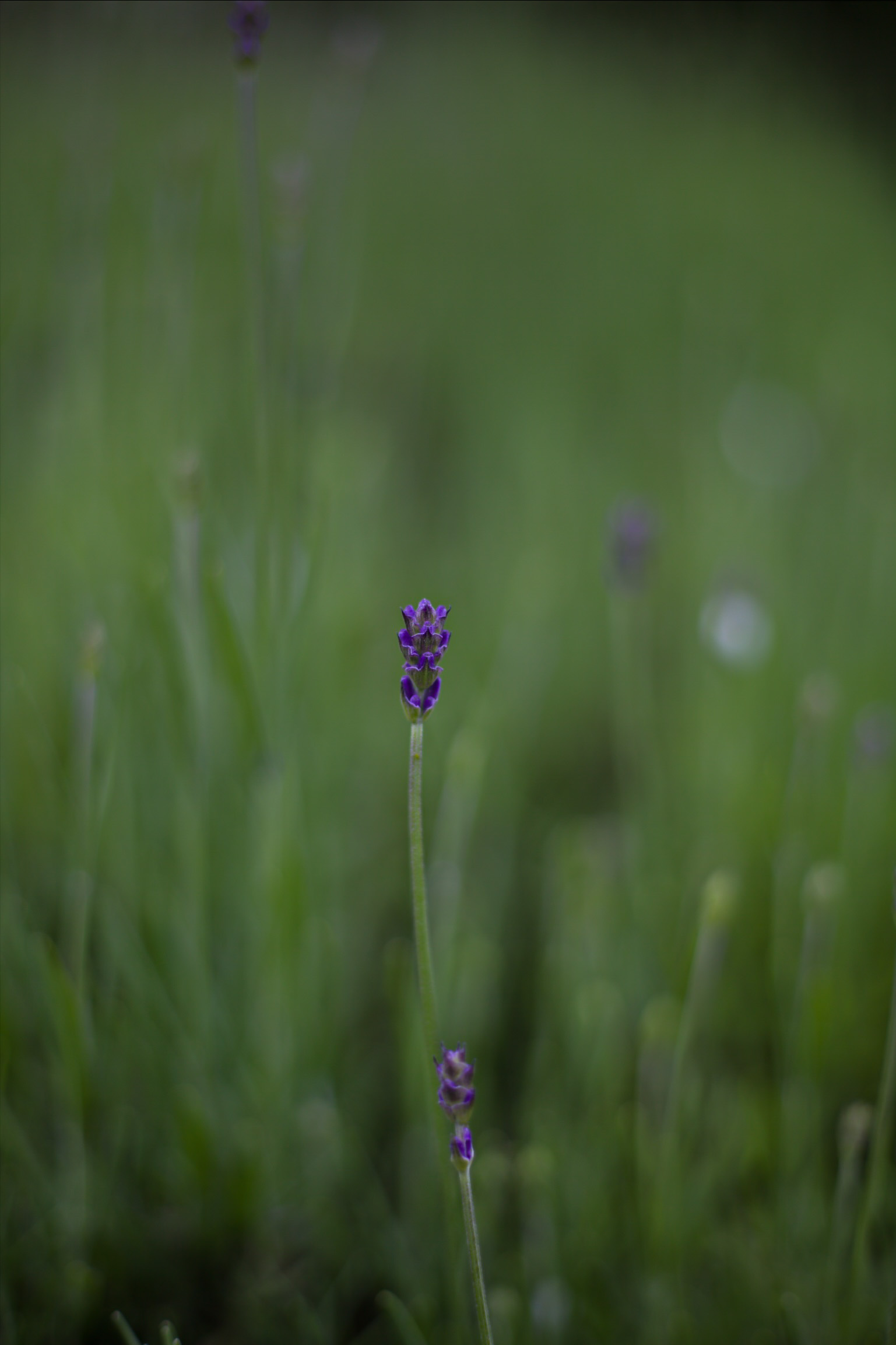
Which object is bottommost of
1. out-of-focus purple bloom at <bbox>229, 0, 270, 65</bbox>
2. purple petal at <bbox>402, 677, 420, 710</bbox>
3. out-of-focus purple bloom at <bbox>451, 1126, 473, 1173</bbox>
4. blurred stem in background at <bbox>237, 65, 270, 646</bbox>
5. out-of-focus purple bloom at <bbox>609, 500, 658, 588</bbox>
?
out-of-focus purple bloom at <bbox>451, 1126, 473, 1173</bbox>

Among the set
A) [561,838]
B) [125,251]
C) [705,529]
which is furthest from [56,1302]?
[125,251]

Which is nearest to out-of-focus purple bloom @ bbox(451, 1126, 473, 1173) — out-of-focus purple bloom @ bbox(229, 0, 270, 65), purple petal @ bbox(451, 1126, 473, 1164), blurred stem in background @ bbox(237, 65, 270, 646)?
purple petal @ bbox(451, 1126, 473, 1164)

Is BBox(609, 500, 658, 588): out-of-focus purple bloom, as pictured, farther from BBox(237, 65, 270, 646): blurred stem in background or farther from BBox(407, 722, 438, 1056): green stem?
BBox(407, 722, 438, 1056): green stem

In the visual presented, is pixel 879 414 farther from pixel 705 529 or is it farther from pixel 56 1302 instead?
pixel 56 1302

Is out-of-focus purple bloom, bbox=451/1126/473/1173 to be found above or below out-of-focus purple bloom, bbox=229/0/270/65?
below

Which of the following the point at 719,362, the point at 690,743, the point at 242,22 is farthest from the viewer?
the point at 719,362

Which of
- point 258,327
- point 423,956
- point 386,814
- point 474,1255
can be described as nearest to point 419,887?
point 423,956

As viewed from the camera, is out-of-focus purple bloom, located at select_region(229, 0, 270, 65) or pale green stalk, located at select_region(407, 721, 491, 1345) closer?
pale green stalk, located at select_region(407, 721, 491, 1345)

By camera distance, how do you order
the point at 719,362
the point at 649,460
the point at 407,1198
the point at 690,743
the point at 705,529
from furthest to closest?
1. the point at 719,362
2. the point at 649,460
3. the point at 705,529
4. the point at 690,743
5. the point at 407,1198
